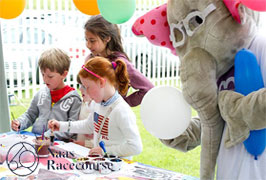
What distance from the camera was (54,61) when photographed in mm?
2297

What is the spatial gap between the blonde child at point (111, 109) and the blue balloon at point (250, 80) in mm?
696

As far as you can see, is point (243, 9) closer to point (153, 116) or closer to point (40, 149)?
point (153, 116)

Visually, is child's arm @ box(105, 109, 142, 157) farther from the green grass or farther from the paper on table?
the green grass

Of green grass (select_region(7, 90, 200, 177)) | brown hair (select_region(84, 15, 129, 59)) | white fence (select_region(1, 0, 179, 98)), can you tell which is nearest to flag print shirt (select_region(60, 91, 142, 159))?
brown hair (select_region(84, 15, 129, 59))

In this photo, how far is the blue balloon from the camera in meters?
1.03

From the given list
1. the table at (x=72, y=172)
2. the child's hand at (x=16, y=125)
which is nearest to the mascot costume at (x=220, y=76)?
the table at (x=72, y=172)

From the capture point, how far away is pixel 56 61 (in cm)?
231

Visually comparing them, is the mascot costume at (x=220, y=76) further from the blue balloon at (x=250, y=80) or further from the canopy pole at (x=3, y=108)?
the canopy pole at (x=3, y=108)

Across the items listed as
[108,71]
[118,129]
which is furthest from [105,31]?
[118,129]

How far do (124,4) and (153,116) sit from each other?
25.7 inches

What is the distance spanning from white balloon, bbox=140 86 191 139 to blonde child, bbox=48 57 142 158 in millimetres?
462

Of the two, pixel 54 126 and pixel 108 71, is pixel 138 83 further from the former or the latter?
pixel 54 126

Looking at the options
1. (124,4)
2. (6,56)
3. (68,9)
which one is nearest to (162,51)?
(68,9)

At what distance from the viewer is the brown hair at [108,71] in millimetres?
1771
